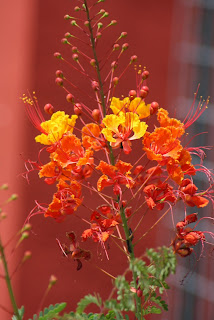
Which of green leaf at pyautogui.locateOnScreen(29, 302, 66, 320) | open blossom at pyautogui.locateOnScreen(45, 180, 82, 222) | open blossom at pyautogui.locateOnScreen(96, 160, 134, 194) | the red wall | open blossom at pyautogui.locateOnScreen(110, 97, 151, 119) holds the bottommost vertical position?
the red wall

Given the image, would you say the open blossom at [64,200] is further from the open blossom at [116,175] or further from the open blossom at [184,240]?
the open blossom at [184,240]

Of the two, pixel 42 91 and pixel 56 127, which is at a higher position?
pixel 56 127

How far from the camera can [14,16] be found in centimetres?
302

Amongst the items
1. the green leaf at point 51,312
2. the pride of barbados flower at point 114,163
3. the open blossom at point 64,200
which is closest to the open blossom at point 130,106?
the pride of barbados flower at point 114,163

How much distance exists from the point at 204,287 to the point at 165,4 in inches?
56.4

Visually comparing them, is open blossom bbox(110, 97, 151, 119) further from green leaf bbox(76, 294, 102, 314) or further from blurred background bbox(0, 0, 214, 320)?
blurred background bbox(0, 0, 214, 320)

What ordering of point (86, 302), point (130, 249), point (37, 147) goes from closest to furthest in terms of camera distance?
point (86, 302) → point (130, 249) → point (37, 147)

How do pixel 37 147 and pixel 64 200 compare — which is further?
pixel 37 147

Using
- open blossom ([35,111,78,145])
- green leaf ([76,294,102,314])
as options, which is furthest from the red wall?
green leaf ([76,294,102,314])

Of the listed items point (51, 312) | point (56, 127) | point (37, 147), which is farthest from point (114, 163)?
point (37, 147)

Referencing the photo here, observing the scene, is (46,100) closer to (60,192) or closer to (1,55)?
(1,55)

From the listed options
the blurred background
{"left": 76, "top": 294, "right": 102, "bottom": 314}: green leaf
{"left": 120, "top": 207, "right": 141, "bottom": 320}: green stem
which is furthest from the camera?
the blurred background

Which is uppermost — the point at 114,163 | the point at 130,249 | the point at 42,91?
the point at 114,163

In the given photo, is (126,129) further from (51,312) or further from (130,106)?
(51,312)
